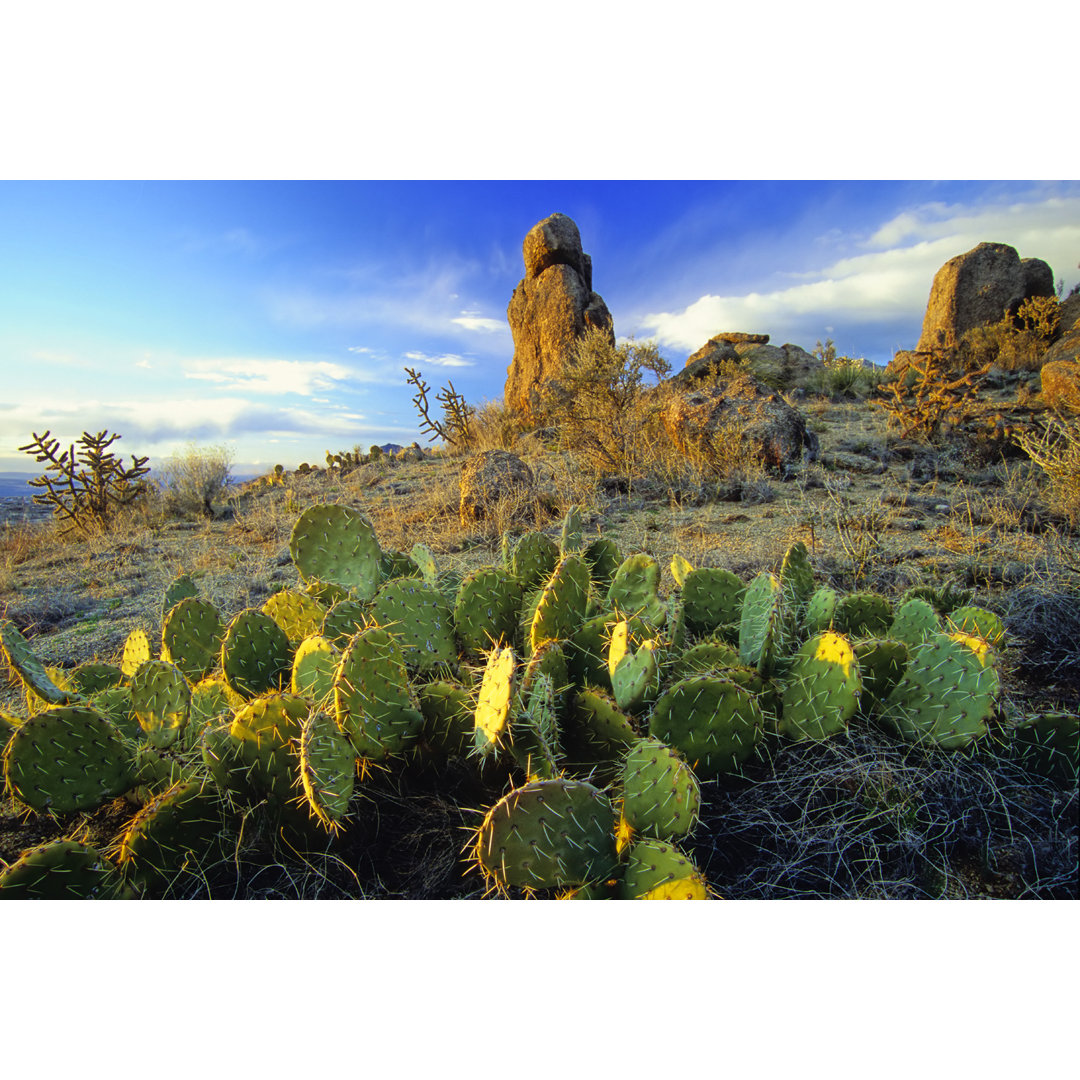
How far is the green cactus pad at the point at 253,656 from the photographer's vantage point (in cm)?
193

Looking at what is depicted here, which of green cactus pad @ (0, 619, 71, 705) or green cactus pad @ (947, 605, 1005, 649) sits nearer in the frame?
green cactus pad @ (0, 619, 71, 705)

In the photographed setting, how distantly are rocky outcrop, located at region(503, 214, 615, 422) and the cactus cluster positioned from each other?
54.1 feet

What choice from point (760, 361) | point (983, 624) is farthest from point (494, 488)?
point (760, 361)

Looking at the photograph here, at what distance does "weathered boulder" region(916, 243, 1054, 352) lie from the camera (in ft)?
51.6

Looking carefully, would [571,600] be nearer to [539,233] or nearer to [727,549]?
[727,549]

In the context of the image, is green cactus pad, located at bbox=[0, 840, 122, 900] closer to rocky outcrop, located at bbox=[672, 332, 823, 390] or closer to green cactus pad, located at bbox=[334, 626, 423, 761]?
green cactus pad, located at bbox=[334, 626, 423, 761]

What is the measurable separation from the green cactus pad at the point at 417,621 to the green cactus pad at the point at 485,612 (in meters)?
0.07

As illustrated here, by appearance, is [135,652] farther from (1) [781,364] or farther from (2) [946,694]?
(1) [781,364]

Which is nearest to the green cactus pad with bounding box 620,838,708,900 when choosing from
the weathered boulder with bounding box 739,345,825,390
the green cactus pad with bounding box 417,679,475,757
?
the green cactus pad with bounding box 417,679,475,757

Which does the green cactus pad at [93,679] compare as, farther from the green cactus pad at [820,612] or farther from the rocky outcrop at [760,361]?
the rocky outcrop at [760,361]

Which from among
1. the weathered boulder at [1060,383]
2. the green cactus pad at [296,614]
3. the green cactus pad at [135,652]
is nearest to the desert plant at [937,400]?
the weathered boulder at [1060,383]

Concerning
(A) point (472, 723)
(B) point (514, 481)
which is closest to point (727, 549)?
(B) point (514, 481)

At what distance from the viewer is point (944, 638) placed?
1.76 metres

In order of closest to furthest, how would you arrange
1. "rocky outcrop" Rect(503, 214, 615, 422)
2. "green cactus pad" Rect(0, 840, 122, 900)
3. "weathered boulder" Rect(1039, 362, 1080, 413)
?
"green cactus pad" Rect(0, 840, 122, 900) → "weathered boulder" Rect(1039, 362, 1080, 413) → "rocky outcrop" Rect(503, 214, 615, 422)
